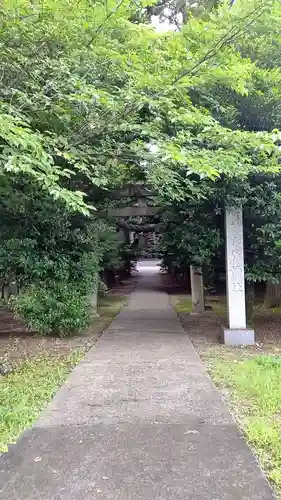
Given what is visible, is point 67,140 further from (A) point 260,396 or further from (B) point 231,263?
(B) point 231,263

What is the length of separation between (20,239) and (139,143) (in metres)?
3.05

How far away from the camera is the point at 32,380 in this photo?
5.17 meters

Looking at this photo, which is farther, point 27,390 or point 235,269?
point 235,269

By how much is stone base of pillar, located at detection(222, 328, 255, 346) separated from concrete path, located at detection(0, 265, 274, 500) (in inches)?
81.9

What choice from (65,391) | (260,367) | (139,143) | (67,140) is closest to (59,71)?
(67,140)

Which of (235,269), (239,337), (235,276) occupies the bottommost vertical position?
(239,337)

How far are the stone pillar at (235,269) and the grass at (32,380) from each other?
2.57 metres

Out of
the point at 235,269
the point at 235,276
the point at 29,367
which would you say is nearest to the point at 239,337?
the point at 235,276

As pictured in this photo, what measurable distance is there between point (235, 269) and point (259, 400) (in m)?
3.69

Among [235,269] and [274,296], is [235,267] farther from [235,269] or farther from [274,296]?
[274,296]

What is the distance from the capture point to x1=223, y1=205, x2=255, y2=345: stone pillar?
7.63m

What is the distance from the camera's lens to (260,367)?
564 cm

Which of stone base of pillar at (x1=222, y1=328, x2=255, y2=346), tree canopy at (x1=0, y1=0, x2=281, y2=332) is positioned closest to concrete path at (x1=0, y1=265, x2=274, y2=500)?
tree canopy at (x1=0, y1=0, x2=281, y2=332)

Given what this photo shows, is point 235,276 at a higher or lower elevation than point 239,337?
higher
